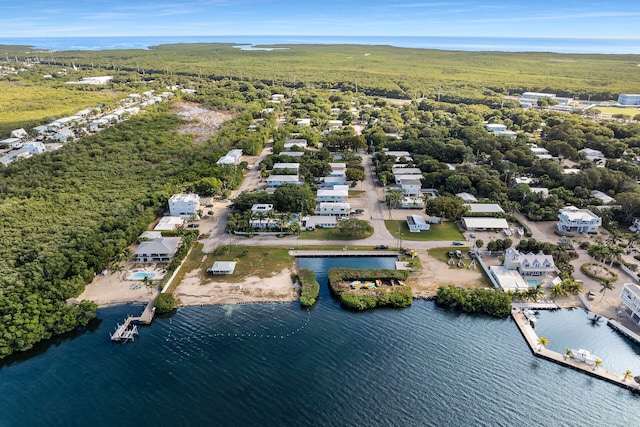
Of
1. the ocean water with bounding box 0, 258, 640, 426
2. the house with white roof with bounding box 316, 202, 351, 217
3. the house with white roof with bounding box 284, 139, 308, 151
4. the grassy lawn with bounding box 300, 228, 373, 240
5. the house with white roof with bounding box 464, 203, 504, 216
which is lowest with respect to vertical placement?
the ocean water with bounding box 0, 258, 640, 426

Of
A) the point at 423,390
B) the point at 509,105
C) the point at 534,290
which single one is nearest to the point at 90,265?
the point at 423,390

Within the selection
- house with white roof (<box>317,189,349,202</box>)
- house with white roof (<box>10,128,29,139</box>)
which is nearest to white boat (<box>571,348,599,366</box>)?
house with white roof (<box>317,189,349,202</box>)

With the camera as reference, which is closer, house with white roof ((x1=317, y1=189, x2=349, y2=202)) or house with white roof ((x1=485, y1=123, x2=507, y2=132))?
house with white roof ((x1=317, y1=189, x2=349, y2=202))

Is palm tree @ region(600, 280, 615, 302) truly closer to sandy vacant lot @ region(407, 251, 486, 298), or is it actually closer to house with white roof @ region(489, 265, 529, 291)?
house with white roof @ region(489, 265, 529, 291)

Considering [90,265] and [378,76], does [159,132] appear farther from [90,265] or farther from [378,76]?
[378,76]

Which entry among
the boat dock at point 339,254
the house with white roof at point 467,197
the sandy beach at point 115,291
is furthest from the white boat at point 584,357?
the sandy beach at point 115,291

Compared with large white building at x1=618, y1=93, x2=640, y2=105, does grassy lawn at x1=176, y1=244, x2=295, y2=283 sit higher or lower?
lower

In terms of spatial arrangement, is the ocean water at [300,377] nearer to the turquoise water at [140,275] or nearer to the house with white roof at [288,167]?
the turquoise water at [140,275]

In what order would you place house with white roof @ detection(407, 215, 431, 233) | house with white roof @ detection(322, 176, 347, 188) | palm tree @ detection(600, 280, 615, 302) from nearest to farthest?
palm tree @ detection(600, 280, 615, 302) → house with white roof @ detection(407, 215, 431, 233) → house with white roof @ detection(322, 176, 347, 188)
